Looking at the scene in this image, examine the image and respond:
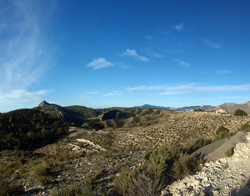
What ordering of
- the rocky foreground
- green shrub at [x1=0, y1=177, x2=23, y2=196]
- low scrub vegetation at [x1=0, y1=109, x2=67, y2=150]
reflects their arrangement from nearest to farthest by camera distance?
the rocky foreground
green shrub at [x1=0, y1=177, x2=23, y2=196]
low scrub vegetation at [x1=0, y1=109, x2=67, y2=150]

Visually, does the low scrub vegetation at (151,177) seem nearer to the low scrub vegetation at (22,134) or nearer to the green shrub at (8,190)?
the green shrub at (8,190)

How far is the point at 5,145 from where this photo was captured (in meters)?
38.2

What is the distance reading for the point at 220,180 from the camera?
17.8ft

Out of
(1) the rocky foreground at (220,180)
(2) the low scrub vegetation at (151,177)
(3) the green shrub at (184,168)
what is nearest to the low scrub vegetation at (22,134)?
(2) the low scrub vegetation at (151,177)

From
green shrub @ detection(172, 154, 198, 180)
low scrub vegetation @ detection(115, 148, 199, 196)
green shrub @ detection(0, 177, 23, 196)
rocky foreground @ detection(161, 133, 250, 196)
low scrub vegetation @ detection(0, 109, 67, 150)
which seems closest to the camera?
rocky foreground @ detection(161, 133, 250, 196)

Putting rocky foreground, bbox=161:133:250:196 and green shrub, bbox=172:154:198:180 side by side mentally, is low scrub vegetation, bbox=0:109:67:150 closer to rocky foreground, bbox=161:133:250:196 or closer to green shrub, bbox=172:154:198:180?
green shrub, bbox=172:154:198:180

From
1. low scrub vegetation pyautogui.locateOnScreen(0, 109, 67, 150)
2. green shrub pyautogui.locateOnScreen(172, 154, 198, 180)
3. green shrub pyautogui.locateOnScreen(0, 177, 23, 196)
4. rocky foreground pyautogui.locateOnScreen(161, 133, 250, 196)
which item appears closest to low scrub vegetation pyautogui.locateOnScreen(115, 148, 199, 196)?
green shrub pyautogui.locateOnScreen(172, 154, 198, 180)

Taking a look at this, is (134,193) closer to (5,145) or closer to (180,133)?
(180,133)

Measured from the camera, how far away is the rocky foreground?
4.79m

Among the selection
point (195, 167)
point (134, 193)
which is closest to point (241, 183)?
point (195, 167)

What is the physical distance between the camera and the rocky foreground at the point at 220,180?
4.79 metres

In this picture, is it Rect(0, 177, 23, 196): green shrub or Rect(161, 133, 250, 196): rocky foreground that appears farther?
Rect(0, 177, 23, 196): green shrub

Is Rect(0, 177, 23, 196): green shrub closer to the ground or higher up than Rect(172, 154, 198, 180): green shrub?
closer to the ground

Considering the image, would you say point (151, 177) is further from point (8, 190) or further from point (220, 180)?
point (8, 190)
